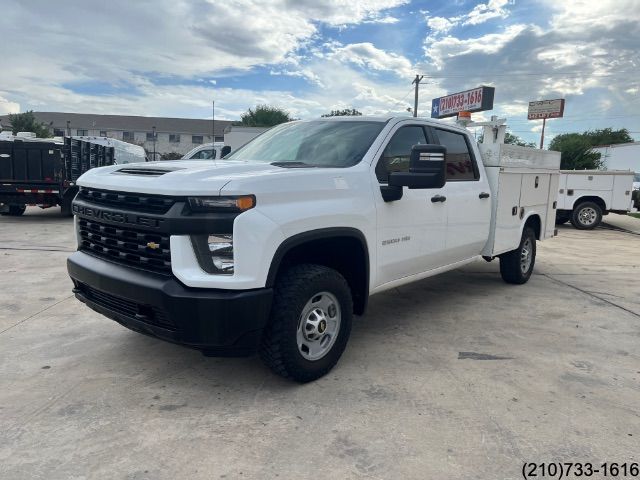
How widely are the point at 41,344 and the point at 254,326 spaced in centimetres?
233

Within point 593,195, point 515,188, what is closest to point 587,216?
point 593,195

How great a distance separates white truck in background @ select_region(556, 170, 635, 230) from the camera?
1427cm

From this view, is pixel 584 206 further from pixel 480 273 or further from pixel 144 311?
pixel 144 311

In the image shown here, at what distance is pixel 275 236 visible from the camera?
2.99m

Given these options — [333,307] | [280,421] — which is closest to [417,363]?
[333,307]

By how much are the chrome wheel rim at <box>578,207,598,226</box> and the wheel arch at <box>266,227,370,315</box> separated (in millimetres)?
13270

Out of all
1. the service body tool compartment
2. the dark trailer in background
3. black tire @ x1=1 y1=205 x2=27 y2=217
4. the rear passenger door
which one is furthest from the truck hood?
black tire @ x1=1 y1=205 x2=27 y2=217

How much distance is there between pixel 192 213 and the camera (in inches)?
113

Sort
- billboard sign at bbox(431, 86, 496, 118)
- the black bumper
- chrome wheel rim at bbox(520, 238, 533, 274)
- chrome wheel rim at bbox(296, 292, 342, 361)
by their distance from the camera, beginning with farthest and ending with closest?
billboard sign at bbox(431, 86, 496, 118)
chrome wheel rim at bbox(520, 238, 533, 274)
chrome wheel rim at bbox(296, 292, 342, 361)
the black bumper

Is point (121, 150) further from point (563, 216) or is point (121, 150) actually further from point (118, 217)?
point (118, 217)

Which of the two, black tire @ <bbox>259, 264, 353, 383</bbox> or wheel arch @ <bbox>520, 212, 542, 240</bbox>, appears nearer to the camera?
black tire @ <bbox>259, 264, 353, 383</bbox>

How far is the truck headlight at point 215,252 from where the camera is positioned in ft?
9.40

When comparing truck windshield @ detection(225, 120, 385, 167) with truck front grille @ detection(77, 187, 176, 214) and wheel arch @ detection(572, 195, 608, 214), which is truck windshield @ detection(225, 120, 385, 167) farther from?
wheel arch @ detection(572, 195, 608, 214)

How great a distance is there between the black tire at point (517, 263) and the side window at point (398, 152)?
2.79 meters
